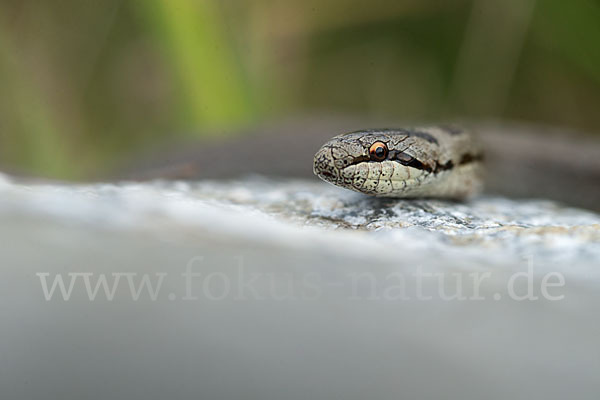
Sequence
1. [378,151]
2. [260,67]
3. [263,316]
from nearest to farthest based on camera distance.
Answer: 1. [263,316]
2. [378,151]
3. [260,67]

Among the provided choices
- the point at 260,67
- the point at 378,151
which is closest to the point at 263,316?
the point at 378,151

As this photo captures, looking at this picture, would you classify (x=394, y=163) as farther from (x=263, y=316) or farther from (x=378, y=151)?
(x=263, y=316)

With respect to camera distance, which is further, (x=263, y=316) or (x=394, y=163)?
(x=394, y=163)

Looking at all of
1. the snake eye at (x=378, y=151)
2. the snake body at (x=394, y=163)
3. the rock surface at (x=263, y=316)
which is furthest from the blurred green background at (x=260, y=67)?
the rock surface at (x=263, y=316)

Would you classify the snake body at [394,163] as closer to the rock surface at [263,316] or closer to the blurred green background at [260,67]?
the rock surface at [263,316]

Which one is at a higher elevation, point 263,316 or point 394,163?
point 394,163

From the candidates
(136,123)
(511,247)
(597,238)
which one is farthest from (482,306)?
(136,123)

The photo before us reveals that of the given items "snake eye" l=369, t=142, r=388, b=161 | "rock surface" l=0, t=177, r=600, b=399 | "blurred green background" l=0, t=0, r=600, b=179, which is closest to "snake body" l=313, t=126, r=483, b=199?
"snake eye" l=369, t=142, r=388, b=161

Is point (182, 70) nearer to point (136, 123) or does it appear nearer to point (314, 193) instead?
point (136, 123)

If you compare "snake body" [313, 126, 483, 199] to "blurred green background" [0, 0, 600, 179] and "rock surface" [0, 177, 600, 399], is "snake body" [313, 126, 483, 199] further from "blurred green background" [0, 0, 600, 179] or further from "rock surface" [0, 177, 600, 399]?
"blurred green background" [0, 0, 600, 179]
